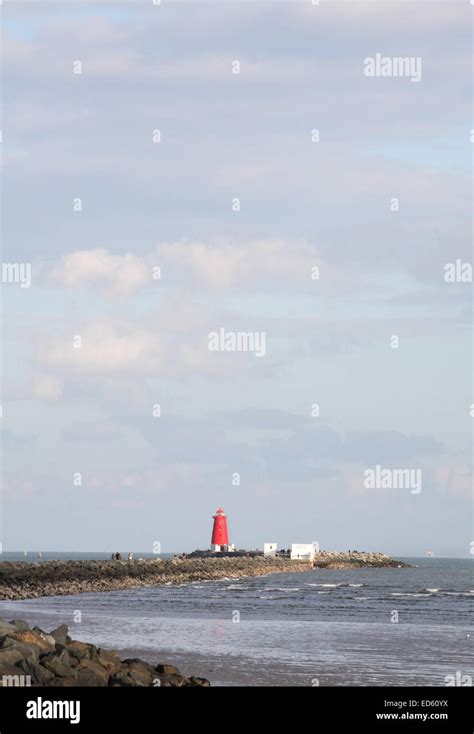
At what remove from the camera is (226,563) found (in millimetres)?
79688

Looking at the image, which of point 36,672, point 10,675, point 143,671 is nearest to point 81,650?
point 143,671

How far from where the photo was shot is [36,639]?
20266mm

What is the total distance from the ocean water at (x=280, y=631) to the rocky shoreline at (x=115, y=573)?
199cm

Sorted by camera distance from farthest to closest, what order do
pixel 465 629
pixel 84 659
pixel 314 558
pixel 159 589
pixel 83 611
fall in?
pixel 314 558
pixel 159 589
pixel 83 611
pixel 465 629
pixel 84 659

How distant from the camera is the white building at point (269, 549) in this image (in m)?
92.9

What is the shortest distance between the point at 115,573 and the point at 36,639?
44412 millimetres

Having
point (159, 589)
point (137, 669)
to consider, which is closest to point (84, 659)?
point (137, 669)

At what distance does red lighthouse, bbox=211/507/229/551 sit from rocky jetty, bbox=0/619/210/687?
69.9 metres

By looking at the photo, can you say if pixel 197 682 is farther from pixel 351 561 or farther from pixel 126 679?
pixel 351 561
